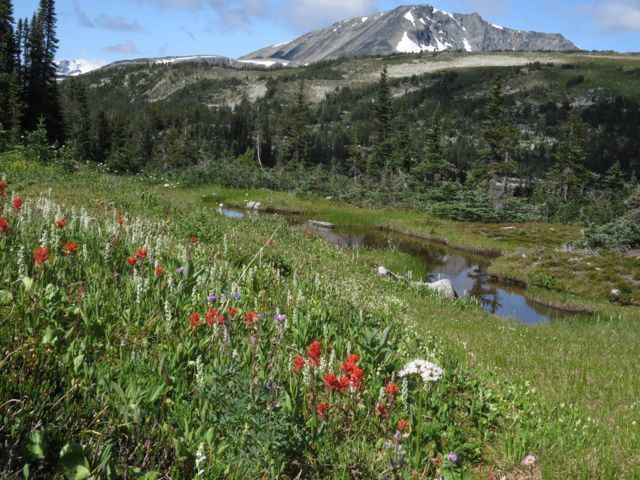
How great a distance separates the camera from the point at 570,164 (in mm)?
66250

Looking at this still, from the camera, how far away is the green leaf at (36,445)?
2.23 meters

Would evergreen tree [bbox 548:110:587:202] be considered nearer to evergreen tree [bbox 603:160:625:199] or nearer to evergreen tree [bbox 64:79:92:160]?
evergreen tree [bbox 603:160:625:199]

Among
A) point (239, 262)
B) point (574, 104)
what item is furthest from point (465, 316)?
point (574, 104)

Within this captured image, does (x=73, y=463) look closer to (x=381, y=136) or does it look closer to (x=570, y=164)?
(x=570, y=164)

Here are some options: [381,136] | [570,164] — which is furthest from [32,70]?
[570,164]

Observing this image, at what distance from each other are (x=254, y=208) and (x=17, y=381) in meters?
37.2

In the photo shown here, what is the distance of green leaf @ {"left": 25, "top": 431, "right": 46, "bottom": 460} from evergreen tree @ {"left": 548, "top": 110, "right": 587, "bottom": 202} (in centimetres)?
7137

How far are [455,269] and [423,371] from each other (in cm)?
2123

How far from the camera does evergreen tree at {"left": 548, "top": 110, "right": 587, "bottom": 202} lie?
65.1 meters

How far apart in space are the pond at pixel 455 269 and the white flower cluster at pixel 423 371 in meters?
11.4

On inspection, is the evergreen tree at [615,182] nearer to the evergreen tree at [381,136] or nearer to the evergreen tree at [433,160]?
the evergreen tree at [433,160]

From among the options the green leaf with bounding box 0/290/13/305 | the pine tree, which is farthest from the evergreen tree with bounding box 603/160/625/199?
the pine tree

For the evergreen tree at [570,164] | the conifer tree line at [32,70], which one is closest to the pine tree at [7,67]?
the conifer tree line at [32,70]

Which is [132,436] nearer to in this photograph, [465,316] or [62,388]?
[62,388]
